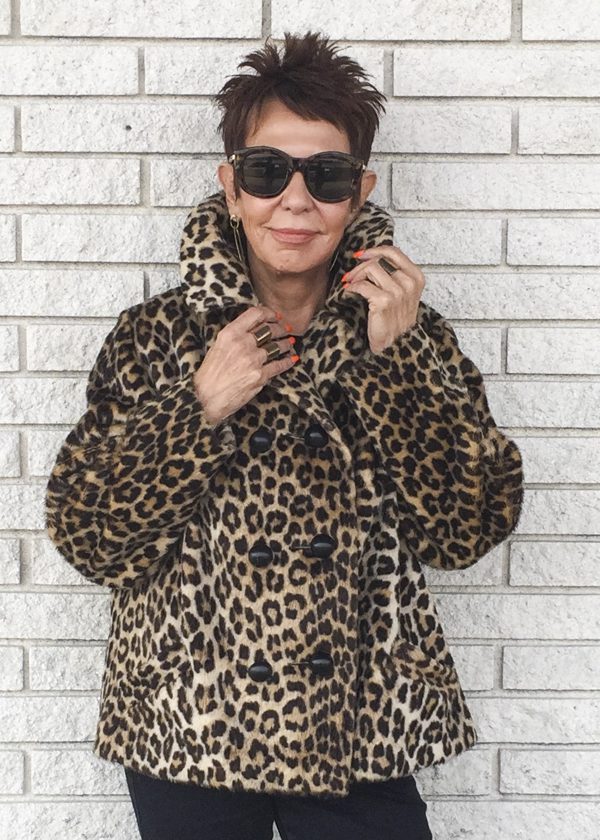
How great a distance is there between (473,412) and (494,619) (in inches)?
31.2

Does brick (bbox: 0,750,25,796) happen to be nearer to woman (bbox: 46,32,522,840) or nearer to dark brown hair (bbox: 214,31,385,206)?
woman (bbox: 46,32,522,840)

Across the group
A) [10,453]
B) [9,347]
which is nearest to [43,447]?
[10,453]

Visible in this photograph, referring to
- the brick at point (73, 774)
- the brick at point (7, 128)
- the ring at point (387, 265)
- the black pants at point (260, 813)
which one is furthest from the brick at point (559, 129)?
the brick at point (73, 774)

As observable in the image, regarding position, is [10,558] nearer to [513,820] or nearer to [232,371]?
[232,371]

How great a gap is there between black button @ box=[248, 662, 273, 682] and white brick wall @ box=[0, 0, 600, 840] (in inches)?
29.5

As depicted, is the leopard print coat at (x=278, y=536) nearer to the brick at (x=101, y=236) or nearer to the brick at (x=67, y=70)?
the brick at (x=101, y=236)

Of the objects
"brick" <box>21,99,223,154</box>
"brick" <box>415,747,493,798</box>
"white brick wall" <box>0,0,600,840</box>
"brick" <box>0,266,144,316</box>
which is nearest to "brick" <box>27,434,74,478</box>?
"white brick wall" <box>0,0,600,840</box>

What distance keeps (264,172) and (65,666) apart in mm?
1371

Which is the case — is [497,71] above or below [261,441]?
above

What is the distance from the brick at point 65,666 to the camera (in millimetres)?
2412

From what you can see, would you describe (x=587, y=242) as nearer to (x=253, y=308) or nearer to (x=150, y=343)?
(x=253, y=308)

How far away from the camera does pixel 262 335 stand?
1.83 meters

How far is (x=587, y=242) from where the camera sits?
232 cm

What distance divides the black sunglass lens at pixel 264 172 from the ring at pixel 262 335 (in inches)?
10.0
